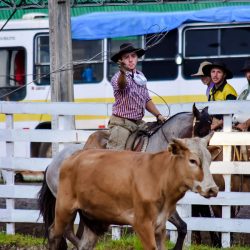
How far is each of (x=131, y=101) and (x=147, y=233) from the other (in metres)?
2.65

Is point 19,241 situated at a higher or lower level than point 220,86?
lower

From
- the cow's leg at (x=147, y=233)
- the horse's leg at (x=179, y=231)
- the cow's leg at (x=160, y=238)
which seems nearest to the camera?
the cow's leg at (x=147, y=233)

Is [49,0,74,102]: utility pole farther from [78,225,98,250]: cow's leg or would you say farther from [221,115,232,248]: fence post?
[78,225,98,250]: cow's leg

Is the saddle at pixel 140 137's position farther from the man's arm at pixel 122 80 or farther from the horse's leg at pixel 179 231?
the horse's leg at pixel 179 231

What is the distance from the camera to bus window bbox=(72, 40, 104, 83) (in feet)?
68.7

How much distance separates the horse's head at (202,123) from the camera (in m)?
10.7

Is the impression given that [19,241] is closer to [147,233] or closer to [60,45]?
[60,45]

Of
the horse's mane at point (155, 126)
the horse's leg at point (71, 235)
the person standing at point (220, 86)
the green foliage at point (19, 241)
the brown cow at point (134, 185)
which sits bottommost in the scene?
the green foliage at point (19, 241)

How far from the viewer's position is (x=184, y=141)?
8.88m

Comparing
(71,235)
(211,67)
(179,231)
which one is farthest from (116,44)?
(179,231)

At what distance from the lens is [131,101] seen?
11336mm

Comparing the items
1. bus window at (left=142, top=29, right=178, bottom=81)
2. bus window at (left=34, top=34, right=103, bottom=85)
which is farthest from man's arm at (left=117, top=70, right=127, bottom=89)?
bus window at (left=34, top=34, right=103, bottom=85)

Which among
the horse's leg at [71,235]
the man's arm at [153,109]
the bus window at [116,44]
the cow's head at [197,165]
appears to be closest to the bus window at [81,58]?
the bus window at [116,44]

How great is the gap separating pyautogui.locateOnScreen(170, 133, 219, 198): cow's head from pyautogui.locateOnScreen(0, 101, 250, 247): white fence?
261 centimetres
